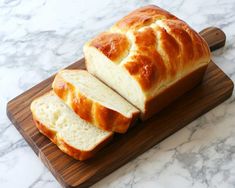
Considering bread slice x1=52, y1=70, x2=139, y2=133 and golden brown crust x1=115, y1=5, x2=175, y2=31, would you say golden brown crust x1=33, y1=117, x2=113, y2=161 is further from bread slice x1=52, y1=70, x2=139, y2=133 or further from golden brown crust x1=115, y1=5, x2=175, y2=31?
golden brown crust x1=115, y1=5, x2=175, y2=31

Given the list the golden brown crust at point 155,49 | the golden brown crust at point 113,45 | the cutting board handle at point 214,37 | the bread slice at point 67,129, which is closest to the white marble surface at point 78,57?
the cutting board handle at point 214,37

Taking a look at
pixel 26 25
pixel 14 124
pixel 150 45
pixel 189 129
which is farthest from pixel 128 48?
pixel 26 25

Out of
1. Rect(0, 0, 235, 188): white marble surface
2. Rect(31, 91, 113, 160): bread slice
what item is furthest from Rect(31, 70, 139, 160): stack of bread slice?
Rect(0, 0, 235, 188): white marble surface

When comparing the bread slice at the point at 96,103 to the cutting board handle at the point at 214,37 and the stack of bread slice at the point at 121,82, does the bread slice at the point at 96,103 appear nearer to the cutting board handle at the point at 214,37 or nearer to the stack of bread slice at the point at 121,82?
the stack of bread slice at the point at 121,82

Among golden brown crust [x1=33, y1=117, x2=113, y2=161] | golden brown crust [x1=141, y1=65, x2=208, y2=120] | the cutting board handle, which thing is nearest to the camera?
golden brown crust [x1=33, y1=117, x2=113, y2=161]

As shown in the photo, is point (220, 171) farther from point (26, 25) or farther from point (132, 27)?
point (26, 25)

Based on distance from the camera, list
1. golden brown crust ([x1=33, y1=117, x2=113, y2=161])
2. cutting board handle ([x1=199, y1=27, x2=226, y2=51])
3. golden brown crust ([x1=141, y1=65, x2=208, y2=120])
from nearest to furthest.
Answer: golden brown crust ([x1=33, y1=117, x2=113, y2=161]), golden brown crust ([x1=141, y1=65, x2=208, y2=120]), cutting board handle ([x1=199, y1=27, x2=226, y2=51])
